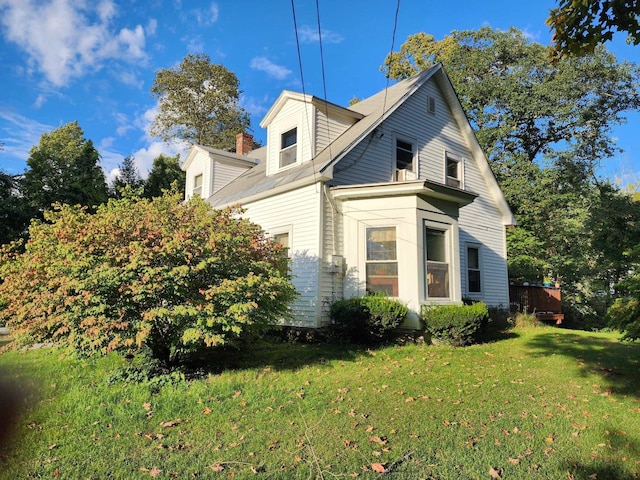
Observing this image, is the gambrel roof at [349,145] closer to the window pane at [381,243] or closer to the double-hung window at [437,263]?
the window pane at [381,243]

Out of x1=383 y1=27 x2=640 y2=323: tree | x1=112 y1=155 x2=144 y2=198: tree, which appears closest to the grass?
x1=383 y1=27 x2=640 y2=323: tree

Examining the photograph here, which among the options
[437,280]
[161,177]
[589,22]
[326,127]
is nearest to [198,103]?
[161,177]

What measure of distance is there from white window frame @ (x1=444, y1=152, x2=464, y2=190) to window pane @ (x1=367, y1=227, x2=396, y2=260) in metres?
4.86

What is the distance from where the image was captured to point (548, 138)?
23297 millimetres

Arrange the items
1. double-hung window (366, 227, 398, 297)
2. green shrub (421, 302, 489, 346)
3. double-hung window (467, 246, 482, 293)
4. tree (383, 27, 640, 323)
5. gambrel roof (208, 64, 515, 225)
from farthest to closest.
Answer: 1. tree (383, 27, 640, 323)
2. double-hung window (467, 246, 482, 293)
3. gambrel roof (208, 64, 515, 225)
4. double-hung window (366, 227, 398, 297)
5. green shrub (421, 302, 489, 346)

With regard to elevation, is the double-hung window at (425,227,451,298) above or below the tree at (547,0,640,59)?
below

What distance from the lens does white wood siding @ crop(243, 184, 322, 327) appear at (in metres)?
9.71

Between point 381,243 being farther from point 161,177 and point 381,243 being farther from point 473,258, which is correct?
point 161,177

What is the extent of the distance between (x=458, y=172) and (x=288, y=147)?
20.2ft

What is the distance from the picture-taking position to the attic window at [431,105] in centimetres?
1330

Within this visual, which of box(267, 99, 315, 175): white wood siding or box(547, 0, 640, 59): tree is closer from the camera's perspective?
box(547, 0, 640, 59): tree

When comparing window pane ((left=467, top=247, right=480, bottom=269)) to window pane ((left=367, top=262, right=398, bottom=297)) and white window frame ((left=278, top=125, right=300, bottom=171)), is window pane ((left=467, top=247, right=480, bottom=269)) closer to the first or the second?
window pane ((left=367, top=262, right=398, bottom=297))

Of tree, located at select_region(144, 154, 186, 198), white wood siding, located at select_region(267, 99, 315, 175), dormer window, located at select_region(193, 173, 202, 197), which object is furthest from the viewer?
tree, located at select_region(144, 154, 186, 198)

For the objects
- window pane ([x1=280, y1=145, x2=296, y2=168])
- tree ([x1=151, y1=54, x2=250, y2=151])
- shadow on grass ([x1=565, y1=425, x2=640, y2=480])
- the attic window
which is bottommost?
shadow on grass ([x1=565, y1=425, x2=640, y2=480])
